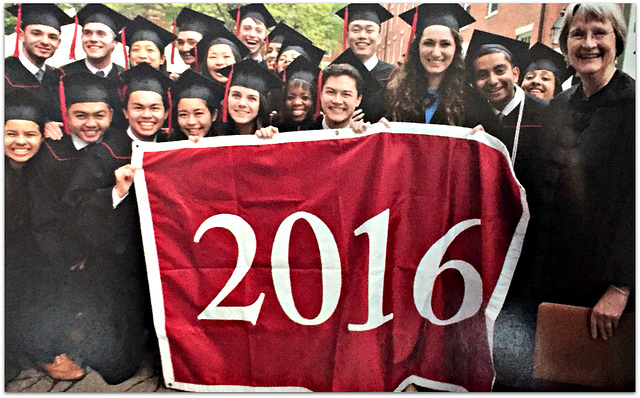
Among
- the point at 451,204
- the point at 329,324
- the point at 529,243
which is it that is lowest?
the point at 329,324

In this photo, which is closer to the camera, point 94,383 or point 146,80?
point 146,80

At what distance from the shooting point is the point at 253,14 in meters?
2.18

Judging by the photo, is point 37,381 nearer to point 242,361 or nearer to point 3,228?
point 3,228

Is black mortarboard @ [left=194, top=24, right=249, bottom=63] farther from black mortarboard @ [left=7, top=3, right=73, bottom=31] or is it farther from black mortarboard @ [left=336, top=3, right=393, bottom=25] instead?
black mortarboard @ [left=7, top=3, right=73, bottom=31]

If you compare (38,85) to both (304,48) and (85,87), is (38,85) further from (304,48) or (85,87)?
(304,48)

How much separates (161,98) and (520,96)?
5.11 feet

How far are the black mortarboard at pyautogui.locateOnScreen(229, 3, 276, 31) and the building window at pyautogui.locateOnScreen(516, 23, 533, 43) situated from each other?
106cm

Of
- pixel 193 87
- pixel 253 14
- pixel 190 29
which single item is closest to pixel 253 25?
pixel 253 14

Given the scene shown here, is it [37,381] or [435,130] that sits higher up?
[435,130]

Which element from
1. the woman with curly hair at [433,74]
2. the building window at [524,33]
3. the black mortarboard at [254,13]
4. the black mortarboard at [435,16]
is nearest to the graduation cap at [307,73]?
the black mortarboard at [254,13]

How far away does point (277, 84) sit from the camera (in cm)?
218

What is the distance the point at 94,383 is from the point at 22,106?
129 centimetres

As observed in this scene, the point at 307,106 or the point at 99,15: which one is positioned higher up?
the point at 99,15

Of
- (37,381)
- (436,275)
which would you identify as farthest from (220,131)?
(37,381)
